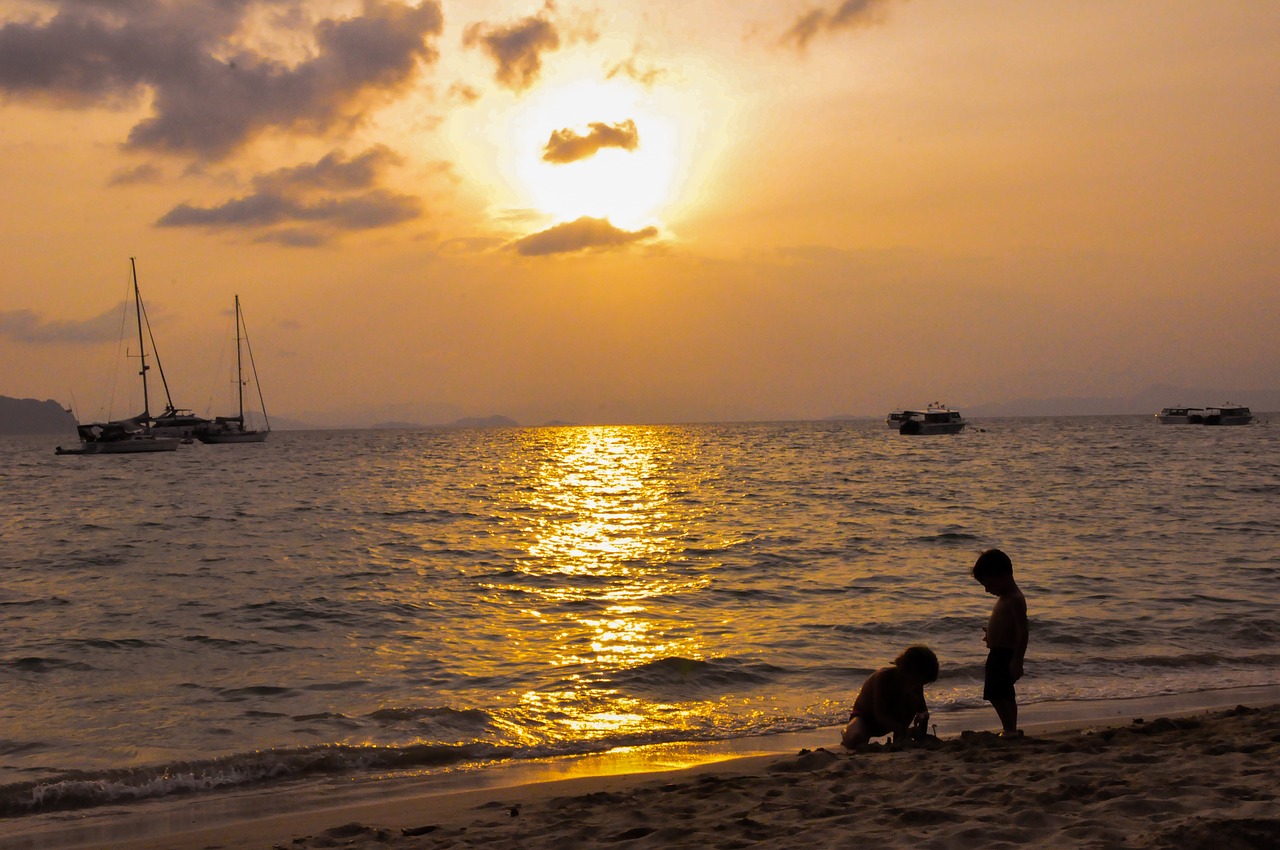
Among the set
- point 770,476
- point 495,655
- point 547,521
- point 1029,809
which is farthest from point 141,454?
point 1029,809

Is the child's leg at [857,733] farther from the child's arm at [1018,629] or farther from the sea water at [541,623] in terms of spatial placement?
the sea water at [541,623]

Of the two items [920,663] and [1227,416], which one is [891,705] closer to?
[920,663]

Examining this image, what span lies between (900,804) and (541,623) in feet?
35.9

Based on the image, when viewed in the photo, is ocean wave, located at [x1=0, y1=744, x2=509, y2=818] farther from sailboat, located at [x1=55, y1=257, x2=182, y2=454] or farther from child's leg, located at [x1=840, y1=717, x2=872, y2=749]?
sailboat, located at [x1=55, y1=257, x2=182, y2=454]

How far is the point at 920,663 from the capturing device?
860 centimetres

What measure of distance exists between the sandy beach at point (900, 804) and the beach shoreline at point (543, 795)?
28 mm

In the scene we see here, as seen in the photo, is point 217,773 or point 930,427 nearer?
point 217,773

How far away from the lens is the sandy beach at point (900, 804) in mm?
6223

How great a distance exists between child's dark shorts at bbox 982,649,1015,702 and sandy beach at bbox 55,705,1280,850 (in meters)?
0.39

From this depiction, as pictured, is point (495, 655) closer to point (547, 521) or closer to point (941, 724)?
point (941, 724)

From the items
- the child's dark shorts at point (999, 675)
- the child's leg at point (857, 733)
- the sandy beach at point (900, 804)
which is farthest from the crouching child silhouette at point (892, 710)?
the child's dark shorts at point (999, 675)

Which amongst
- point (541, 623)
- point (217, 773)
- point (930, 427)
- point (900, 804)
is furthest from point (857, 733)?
point (930, 427)

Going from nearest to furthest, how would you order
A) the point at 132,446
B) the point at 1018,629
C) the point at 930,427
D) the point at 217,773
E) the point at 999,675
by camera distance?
the point at 1018,629
the point at 999,675
the point at 217,773
the point at 132,446
the point at 930,427

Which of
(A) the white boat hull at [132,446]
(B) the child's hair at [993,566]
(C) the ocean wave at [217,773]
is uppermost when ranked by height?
(A) the white boat hull at [132,446]
